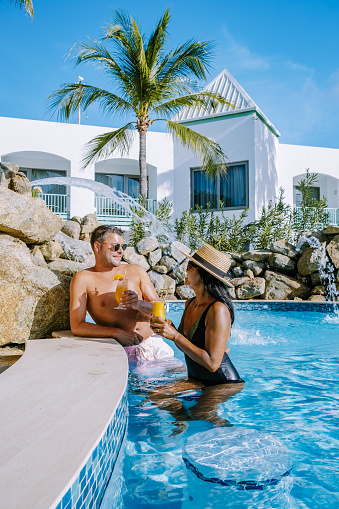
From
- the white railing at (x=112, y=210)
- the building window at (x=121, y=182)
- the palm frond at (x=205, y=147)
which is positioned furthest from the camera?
the building window at (x=121, y=182)

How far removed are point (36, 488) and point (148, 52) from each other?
13805mm

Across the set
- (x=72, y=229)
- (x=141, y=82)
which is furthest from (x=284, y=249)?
(x=141, y=82)

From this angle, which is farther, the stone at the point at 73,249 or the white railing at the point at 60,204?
the white railing at the point at 60,204

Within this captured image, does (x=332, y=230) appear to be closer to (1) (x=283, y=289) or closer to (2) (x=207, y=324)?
(1) (x=283, y=289)

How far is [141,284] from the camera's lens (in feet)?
12.1

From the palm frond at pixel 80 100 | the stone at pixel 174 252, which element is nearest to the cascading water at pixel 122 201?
the stone at pixel 174 252

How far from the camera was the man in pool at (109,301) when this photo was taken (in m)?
3.30

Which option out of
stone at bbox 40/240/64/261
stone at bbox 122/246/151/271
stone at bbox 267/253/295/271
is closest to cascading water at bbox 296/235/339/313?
stone at bbox 267/253/295/271

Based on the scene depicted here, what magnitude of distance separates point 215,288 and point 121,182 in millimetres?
16521

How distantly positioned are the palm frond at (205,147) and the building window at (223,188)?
0.58 meters

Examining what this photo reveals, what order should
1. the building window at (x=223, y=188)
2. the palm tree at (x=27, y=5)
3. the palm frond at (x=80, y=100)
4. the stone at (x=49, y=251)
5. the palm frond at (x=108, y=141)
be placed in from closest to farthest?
the stone at (x=49, y=251)
the palm tree at (x=27, y=5)
the palm frond at (x=80, y=100)
the palm frond at (x=108, y=141)
the building window at (x=223, y=188)

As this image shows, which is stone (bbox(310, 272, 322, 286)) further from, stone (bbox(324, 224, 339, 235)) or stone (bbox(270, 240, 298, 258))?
stone (bbox(324, 224, 339, 235))

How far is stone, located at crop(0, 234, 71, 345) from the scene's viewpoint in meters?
3.52

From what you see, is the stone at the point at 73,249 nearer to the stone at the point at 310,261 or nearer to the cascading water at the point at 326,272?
the stone at the point at 310,261
